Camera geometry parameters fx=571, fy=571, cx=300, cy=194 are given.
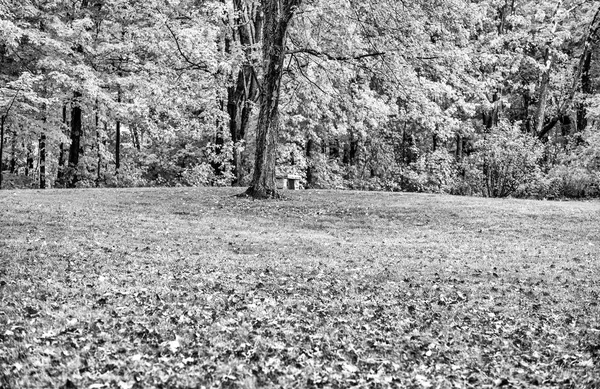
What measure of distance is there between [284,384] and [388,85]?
45.2ft

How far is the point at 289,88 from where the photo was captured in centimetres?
2038

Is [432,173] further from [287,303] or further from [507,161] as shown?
[287,303]

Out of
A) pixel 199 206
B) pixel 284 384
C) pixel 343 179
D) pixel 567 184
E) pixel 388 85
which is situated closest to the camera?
pixel 284 384

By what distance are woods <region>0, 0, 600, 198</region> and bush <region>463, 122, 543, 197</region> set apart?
63 millimetres

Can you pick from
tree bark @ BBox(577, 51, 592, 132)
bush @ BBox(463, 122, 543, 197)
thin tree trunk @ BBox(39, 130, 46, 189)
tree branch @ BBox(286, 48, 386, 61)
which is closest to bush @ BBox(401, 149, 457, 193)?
bush @ BBox(463, 122, 543, 197)

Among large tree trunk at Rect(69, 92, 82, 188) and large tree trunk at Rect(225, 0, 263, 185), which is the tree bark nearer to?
large tree trunk at Rect(225, 0, 263, 185)

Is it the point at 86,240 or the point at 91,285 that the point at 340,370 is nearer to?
the point at 91,285

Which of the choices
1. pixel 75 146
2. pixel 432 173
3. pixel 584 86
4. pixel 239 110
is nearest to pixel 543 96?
pixel 584 86

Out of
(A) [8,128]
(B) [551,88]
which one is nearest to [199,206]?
(A) [8,128]

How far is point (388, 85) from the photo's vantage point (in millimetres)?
17344

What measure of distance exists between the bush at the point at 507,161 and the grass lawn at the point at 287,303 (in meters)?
8.29

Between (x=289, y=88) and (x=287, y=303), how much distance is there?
46.6 ft

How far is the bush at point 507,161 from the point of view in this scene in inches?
847

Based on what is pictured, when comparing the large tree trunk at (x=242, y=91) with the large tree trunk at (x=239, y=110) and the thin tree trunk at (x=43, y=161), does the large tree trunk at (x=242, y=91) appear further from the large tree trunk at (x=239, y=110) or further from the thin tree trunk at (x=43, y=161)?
the thin tree trunk at (x=43, y=161)
